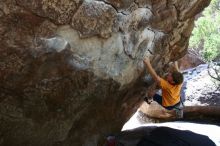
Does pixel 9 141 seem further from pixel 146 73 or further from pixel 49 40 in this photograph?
pixel 146 73

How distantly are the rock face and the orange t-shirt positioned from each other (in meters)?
0.44

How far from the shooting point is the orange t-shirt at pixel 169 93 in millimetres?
6250

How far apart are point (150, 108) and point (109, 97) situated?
4124 mm

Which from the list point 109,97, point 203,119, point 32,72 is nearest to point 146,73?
point 109,97

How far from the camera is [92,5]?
4520 millimetres

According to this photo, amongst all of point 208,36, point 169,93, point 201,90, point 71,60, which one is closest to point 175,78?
point 169,93

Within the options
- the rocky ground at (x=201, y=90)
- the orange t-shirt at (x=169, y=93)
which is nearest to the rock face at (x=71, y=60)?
the orange t-shirt at (x=169, y=93)

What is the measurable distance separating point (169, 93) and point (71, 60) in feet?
7.27

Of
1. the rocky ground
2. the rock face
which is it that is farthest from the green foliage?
the rock face

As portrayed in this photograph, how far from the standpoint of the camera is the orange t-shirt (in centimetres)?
625

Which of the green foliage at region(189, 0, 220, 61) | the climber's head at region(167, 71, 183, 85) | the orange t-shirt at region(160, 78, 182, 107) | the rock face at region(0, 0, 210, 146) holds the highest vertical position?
the rock face at region(0, 0, 210, 146)

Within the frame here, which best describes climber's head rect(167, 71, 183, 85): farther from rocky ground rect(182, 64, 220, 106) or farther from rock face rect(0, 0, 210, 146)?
rocky ground rect(182, 64, 220, 106)

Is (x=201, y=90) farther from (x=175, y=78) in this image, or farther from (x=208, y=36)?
(x=175, y=78)

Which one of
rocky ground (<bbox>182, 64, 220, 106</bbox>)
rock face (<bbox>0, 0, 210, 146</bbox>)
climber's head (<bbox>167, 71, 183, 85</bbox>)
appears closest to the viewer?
rock face (<bbox>0, 0, 210, 146</bbox>)
